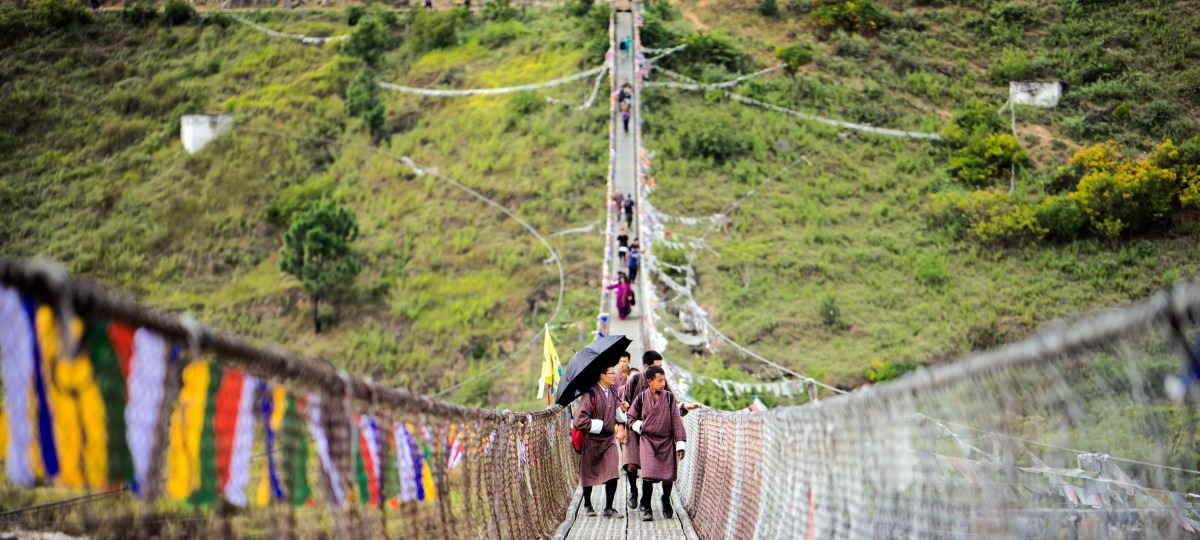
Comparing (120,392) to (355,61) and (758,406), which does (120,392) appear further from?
(355,61)

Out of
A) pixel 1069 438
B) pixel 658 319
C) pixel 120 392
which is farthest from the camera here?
pixel 658 319

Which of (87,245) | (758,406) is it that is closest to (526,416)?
(758,406)

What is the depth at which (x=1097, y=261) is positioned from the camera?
32406 millimetres

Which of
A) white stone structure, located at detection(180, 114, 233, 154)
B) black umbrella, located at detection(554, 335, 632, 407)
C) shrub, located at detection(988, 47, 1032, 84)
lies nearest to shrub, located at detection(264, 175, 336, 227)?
white stone structure, located at detection(180, 114, 233, 154)

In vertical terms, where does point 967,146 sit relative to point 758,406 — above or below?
above

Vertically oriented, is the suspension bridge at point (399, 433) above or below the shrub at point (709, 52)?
below

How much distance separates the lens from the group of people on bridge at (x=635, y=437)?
399 inches

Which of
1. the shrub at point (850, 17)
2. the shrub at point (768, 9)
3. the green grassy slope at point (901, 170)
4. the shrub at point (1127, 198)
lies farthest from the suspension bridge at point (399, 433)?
the shrub at point (768, 9)

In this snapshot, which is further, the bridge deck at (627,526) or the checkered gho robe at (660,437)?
the checkered gho robe at (660,437)

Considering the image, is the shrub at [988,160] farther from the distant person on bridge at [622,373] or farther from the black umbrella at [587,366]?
the black umbrella at [587,366]

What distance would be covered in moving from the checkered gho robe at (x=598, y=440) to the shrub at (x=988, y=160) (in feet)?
105

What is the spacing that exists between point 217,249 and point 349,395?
40322mm

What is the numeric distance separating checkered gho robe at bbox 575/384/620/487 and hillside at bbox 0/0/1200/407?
45.3 ft

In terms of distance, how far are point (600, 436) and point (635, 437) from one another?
0.56 meters
